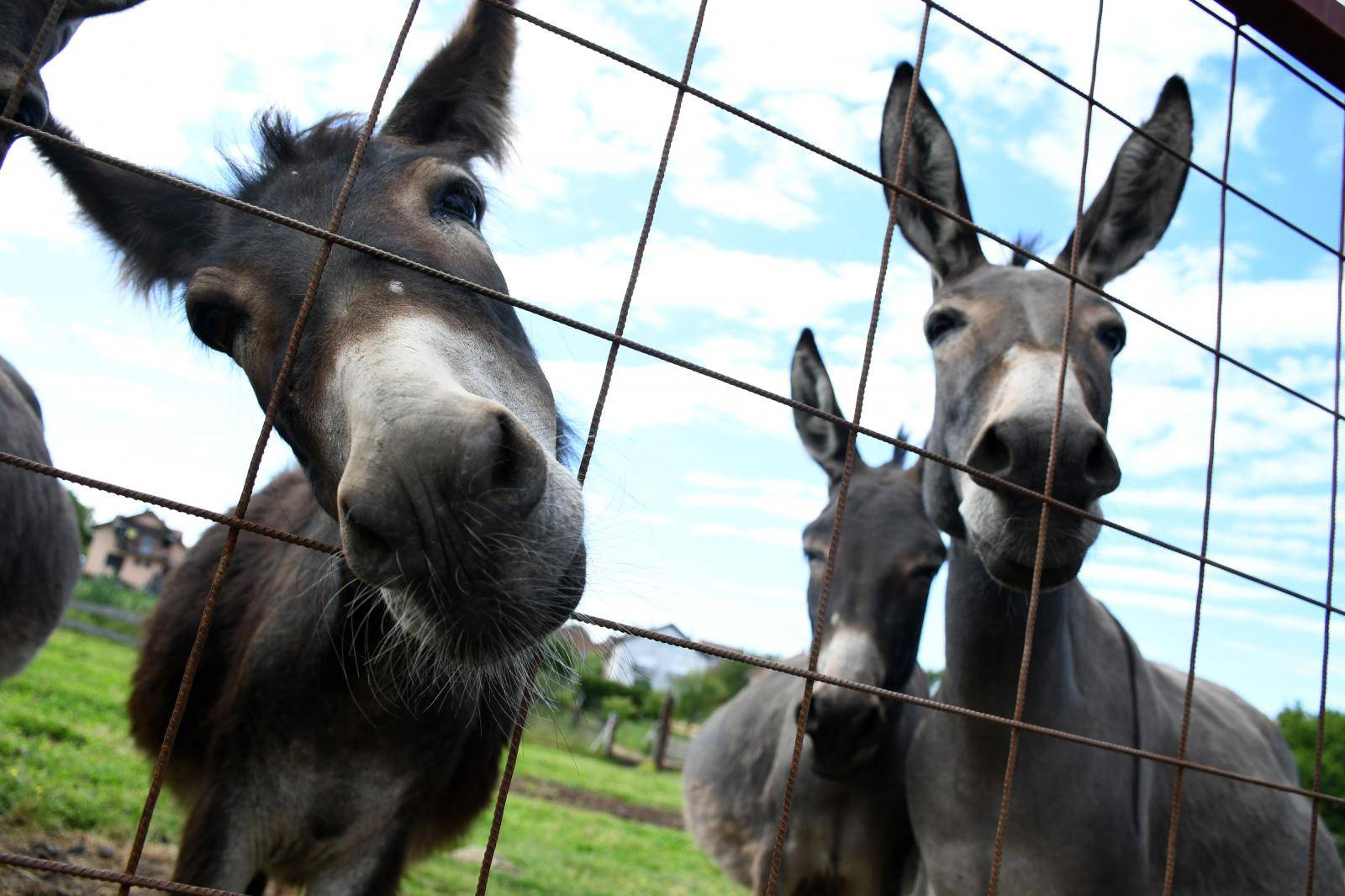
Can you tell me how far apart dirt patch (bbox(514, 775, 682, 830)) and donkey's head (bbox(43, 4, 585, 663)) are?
33.0ft

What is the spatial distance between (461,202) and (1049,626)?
2.01 m

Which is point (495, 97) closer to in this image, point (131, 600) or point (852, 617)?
point (852, 617)

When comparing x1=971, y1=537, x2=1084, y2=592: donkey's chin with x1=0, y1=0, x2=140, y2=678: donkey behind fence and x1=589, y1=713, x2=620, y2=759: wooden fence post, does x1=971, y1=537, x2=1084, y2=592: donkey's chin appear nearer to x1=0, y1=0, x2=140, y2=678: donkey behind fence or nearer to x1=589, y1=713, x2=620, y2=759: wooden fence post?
x1=0, y1=0, x2=140, y2=678: donkey behind fence

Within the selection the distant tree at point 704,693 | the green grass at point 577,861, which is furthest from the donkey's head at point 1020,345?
the distant tree at point 704,693

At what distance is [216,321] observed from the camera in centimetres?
200

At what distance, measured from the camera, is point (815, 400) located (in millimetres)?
4465

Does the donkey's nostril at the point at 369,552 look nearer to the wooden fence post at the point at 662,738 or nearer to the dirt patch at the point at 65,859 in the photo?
the dirt patch at the point at 65,859

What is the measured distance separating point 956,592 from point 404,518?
219 centimetres

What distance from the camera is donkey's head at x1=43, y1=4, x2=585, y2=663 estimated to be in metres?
1.25

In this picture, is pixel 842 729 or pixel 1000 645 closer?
pixel 1000 645

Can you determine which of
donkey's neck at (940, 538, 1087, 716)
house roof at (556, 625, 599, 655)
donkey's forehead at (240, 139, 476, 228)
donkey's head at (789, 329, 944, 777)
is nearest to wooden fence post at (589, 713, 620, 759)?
donkey's head at (789, 329, 944, 777)

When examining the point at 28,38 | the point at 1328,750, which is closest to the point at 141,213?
the point at 28,38

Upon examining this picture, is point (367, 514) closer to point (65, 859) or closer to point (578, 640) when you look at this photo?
point (578, 640)

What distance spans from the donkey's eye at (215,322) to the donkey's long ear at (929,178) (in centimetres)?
185
